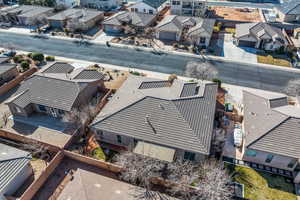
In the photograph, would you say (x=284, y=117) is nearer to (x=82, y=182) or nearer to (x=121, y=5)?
(x=82, y=182)

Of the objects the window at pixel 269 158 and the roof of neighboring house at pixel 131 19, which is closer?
the window at pixel 269 158

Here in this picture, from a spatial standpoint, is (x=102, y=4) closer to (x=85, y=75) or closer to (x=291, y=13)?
(x=85, y=75)

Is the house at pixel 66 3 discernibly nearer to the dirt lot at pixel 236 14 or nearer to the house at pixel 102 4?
the house at pixel 102 4

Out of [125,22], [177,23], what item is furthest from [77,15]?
[177,23]

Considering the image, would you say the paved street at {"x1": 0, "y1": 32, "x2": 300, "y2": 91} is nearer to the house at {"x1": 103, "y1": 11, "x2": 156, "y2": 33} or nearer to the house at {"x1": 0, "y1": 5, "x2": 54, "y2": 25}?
the house at {"x1": 0, "y1": 5, "x2": 54, "y2": 25}

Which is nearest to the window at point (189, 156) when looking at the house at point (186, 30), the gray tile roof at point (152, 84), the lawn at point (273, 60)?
the gray tile roof at point (152, 84)

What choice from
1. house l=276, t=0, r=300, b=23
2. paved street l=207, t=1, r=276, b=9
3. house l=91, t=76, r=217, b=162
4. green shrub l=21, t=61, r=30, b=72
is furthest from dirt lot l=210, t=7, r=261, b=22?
green shrub l=21, t=61, r=30, b=72

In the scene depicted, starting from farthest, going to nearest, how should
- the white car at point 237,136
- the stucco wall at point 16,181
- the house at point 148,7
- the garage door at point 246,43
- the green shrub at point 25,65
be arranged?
the house at point 148,7
the garage door at point 246,43
the green shrub at point 25,65
the white car at point 237,136
the stucco wall at point 16,181

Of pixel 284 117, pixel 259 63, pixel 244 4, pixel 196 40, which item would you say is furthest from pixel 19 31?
pixel 244 4
